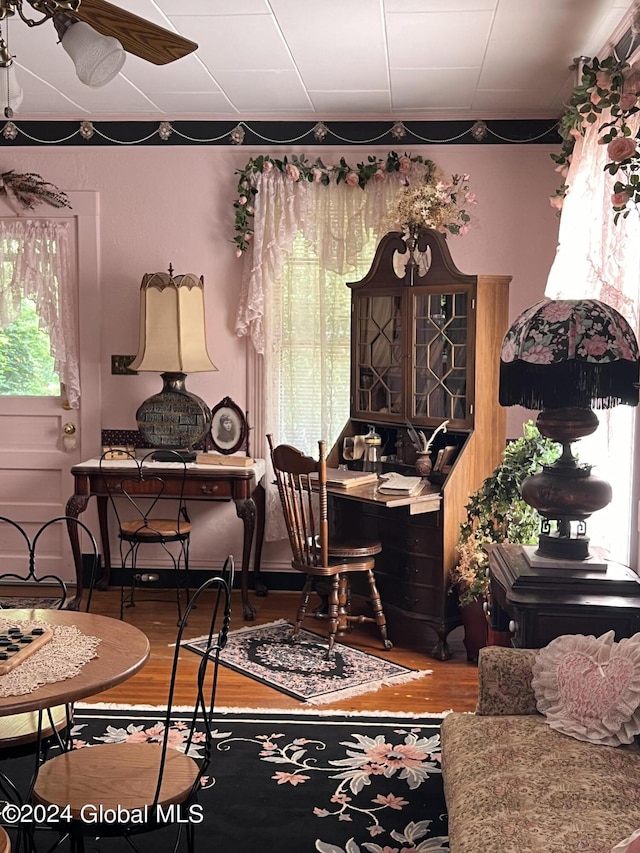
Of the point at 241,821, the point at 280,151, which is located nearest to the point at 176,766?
the point at 241,821

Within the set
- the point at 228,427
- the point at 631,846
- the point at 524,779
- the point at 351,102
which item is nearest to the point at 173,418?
the point at 228,427

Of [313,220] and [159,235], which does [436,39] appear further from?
[159,235]

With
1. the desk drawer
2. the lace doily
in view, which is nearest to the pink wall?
the desk drawer

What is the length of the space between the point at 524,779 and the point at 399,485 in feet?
7.70

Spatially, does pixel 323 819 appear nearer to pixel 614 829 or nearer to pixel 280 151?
pixel 614 829

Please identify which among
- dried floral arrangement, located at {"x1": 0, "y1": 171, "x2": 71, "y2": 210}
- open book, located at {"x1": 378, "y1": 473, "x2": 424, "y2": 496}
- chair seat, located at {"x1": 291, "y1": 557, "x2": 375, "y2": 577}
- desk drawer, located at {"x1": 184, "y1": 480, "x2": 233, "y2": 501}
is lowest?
chair seat, located at {"x1": 291, "y1": 557, "x2": 375, "y2": 577}

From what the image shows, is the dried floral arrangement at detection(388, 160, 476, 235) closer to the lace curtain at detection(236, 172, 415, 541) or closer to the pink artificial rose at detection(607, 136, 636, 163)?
the lace curtain at detection(236, 172, 415, 541)

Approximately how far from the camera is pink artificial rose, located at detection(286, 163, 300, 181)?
17.9 feet

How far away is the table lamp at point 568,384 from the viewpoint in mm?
2936

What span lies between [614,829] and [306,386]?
12.6 feet

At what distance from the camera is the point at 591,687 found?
8.21 feet

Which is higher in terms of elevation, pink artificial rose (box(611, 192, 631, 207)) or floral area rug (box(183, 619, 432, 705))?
pink artificial rose (box(611, 192, 631, 207))

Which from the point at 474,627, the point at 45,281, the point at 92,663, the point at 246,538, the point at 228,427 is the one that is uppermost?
the point at 45,281

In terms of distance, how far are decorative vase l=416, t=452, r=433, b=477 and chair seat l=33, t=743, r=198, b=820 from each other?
8.33 feet
